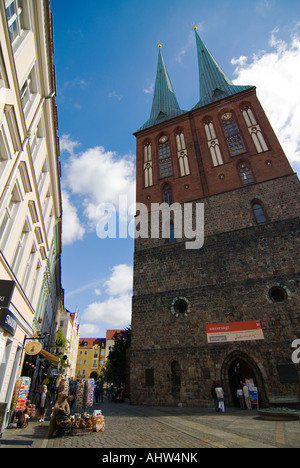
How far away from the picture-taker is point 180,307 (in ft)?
55.1

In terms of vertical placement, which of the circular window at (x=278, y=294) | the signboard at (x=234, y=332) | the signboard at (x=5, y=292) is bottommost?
the signboard at (x=5, y=292)

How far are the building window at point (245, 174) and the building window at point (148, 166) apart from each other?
754 centimetres

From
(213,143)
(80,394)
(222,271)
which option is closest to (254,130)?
(213,143)

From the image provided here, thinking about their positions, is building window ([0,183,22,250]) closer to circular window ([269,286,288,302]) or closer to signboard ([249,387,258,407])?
signboard ([249,387,258,407])

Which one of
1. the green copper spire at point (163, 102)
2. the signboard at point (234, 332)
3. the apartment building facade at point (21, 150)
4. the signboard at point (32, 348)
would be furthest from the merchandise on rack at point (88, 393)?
the green copper spire at point (163, 102)

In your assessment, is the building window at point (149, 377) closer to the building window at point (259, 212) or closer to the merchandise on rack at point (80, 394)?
the merchandise on rack at point (80, 394)

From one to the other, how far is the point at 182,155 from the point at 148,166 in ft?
10.9

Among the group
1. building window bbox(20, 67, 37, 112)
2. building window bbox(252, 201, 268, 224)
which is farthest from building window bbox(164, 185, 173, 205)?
building window bbox(20, 67, 37, 112)

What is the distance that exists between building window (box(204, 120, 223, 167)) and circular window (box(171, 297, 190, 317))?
36.1ft

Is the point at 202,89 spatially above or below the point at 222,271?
above

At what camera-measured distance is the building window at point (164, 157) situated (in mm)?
22516

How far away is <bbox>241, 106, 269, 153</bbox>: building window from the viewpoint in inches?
765

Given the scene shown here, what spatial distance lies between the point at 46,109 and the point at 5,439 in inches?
469

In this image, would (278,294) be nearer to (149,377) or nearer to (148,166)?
(149,377)
